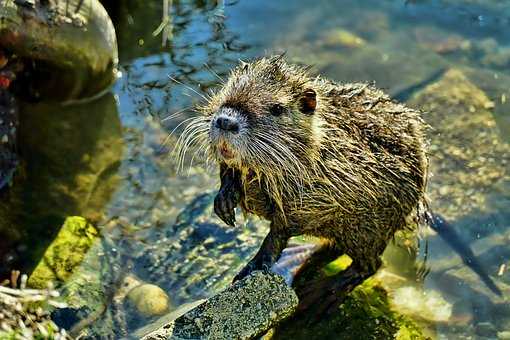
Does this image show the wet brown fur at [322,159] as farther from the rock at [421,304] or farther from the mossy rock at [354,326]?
the rock at [421,304]

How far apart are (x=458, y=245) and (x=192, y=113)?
7.39 ft

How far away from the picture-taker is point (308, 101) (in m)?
3.56

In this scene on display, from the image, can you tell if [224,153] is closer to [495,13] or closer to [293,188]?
[293,188]

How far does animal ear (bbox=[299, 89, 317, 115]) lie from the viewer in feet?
11.6

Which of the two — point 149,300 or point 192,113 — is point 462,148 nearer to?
point 192,113

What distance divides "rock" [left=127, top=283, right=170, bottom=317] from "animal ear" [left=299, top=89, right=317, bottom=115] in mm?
1566

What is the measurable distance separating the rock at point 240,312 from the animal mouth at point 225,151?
608 millimetres

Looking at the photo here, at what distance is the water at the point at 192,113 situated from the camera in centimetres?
482

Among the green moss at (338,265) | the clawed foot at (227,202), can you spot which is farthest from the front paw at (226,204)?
the green moss at (338,265)

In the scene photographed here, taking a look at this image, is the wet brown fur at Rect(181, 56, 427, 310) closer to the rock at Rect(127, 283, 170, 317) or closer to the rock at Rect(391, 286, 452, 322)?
the rock at Rect(391, 286, 452, 322)

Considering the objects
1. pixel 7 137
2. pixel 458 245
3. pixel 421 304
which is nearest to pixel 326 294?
pixel 421 304

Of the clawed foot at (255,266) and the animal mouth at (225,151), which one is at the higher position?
the animal mouth at (225,151)

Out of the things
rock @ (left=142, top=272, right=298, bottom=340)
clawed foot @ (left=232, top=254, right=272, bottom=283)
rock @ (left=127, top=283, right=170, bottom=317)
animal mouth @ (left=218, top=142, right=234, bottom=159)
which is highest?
animal mouth @ (left=218, top=142, right=234, bottom=159)

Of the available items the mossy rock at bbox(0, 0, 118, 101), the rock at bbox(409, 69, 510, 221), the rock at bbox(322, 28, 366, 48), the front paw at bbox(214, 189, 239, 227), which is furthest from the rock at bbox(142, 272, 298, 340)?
the rock at bbox(322, 28, 366, 48)
